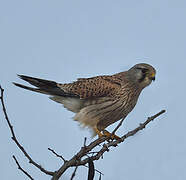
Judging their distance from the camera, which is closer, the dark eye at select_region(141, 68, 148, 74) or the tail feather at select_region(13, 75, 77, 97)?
the tail feather at select_region(13, 75, 77, 97)

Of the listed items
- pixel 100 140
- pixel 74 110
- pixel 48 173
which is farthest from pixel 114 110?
pixel 48 173

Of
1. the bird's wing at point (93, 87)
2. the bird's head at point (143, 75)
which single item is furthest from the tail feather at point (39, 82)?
the bird's head at point (143, 75)

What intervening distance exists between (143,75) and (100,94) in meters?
0.76

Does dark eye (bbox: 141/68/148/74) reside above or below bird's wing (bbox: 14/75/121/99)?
above

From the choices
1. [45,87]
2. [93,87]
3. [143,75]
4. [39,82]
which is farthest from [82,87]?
[143,75]

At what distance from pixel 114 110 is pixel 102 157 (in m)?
2.02

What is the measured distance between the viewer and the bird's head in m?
5.81

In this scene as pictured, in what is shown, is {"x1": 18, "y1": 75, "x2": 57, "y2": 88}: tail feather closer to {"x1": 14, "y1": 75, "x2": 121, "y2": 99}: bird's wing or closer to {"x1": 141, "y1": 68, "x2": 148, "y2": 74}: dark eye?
{"x1": 14, "y1": 75, "x2": 121, "y2": 99}: bird's wing

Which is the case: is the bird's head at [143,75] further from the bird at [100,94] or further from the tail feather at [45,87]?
the tail feather at [45,87]

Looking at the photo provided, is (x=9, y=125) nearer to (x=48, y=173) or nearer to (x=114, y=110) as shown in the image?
(x=48, y=173)

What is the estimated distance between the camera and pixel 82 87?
5.78 meters

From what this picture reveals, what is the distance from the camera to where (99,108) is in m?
5.42

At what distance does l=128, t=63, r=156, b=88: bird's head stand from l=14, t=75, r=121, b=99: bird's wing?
0.27 m

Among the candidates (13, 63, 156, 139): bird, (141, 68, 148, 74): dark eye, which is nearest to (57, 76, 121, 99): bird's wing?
(13, 63, 156, 139): bird
